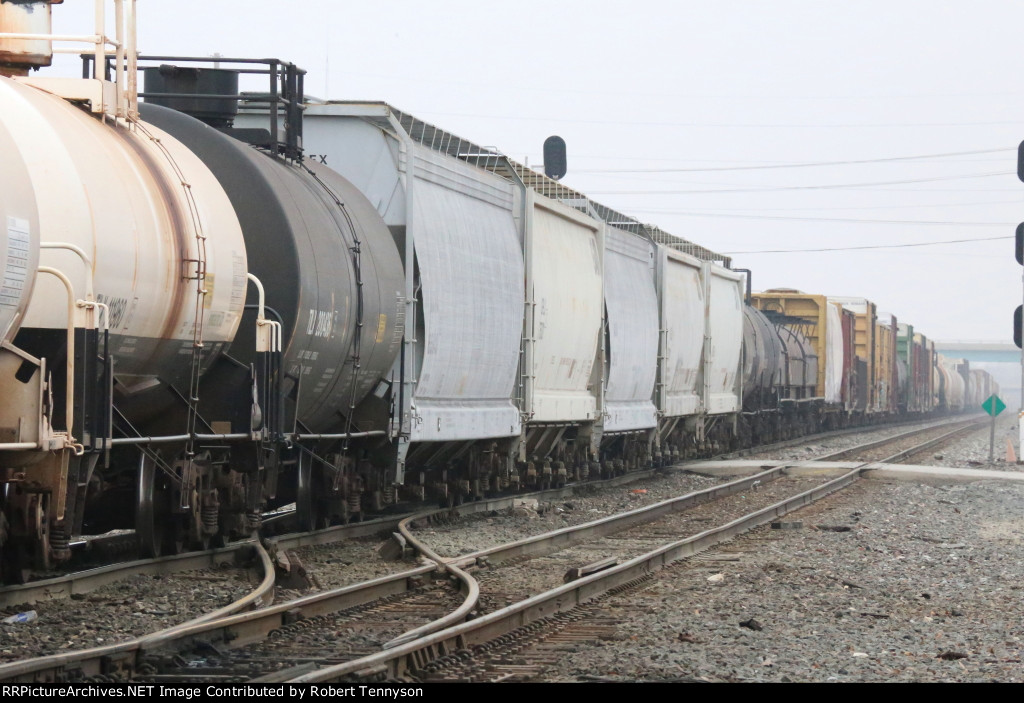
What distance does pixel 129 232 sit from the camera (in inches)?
341

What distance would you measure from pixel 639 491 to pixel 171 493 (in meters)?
12.2

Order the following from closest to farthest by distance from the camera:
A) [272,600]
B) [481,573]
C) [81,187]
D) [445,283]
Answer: [81,187] → [272,600] → [481,573] → [445,283]

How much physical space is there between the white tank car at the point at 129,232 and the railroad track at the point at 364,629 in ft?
6.25

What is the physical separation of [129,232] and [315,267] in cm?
270

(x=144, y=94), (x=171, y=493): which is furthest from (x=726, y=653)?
(x=144, y=94)

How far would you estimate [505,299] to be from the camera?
54.8 feet

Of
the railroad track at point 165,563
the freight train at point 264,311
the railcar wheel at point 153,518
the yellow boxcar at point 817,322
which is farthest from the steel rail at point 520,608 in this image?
the yellow boxcar at point 817,322

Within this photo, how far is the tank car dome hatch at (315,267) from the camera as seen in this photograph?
1093 centimetres

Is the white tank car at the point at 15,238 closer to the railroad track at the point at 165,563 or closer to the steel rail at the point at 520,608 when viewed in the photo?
the railroad track at the point at 165,563

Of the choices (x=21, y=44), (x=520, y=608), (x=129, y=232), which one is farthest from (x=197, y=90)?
(x=520, y=608)

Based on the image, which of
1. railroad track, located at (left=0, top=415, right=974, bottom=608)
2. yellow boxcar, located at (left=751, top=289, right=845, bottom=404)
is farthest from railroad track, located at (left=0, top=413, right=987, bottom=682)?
yellow boxcar, located at (left=751, top=289, right=845, bottom=404)

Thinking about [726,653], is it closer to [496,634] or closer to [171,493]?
[496,634]

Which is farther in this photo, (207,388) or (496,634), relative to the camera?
(207,388)

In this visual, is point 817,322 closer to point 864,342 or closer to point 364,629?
point 864,342
